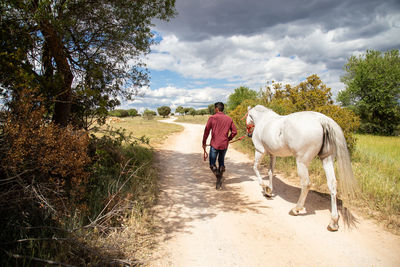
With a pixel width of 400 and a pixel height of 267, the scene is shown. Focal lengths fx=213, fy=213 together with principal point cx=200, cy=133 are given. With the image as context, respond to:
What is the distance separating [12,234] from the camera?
2.57m

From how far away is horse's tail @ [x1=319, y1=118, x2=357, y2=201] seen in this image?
4.20 metres

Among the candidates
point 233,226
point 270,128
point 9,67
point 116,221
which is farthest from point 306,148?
point 9,67

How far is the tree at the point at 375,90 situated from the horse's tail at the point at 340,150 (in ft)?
80.6

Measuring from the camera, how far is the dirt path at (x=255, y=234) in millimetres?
3150

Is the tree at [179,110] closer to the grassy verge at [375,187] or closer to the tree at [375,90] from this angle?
the tree at [375,90]

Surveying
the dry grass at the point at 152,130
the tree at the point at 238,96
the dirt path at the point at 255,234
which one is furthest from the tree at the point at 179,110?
the dirt path at the point at 255,234

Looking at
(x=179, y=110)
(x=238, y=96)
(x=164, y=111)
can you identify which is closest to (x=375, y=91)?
(x=238, y=96)

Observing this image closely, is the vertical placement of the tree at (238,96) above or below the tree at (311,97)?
→ above

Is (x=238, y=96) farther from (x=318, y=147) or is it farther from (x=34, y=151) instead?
(x=34, y=151)

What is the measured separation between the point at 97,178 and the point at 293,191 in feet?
16.8

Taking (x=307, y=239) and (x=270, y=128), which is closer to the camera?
(x=307, y=239)

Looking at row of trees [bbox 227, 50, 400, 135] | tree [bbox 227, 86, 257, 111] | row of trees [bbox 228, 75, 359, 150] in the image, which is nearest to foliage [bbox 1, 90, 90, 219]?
row of trees [bbox 228, 75, 359, 150]

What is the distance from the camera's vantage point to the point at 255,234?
3.81 metres

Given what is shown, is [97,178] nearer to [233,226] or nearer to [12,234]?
[12,234]
